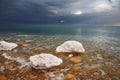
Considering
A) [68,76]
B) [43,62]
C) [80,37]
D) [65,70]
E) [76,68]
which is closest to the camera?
[68,76]

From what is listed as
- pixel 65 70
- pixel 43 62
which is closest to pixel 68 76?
pixel 65 70

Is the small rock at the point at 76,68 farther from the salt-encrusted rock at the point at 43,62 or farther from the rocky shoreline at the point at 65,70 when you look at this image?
the salt-encrusted rock at the point at 43,62

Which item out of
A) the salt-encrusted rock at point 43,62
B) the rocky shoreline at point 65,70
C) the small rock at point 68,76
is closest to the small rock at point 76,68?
the rocky shoreline at point 65,70

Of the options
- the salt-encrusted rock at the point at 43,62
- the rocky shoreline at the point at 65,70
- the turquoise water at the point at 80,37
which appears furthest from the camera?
the turquoise water at the point at 80,37

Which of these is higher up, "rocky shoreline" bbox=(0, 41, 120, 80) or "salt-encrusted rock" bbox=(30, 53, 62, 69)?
"salt-encrusted rock" bbox=(30, 53, 62, 69)

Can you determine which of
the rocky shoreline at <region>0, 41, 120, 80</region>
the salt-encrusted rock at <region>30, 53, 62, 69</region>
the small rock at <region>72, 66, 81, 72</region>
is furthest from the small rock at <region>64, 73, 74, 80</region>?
the salt-encrusted rock at <region>30, 53, 62, 69</region>

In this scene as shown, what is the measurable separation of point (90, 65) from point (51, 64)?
3354 mm

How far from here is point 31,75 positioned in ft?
29.9

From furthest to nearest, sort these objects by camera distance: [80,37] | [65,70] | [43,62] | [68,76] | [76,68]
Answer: [80,37] < [76,68] < [43,62] < [65,70] < [68,76]

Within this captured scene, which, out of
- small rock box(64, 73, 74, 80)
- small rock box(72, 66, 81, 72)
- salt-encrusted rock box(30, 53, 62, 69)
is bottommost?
small rock box(64, 73, 74, 80)

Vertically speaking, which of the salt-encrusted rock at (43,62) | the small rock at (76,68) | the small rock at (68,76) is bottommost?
the small rock at (68,76)

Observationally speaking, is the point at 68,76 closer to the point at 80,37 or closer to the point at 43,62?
the point at 43,62

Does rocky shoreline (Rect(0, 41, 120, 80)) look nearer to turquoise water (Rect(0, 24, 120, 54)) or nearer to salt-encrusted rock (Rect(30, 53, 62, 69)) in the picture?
salt-encrusted rock (Rect(30, 53, 62, 69))

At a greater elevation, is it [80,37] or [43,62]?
[43,62]
